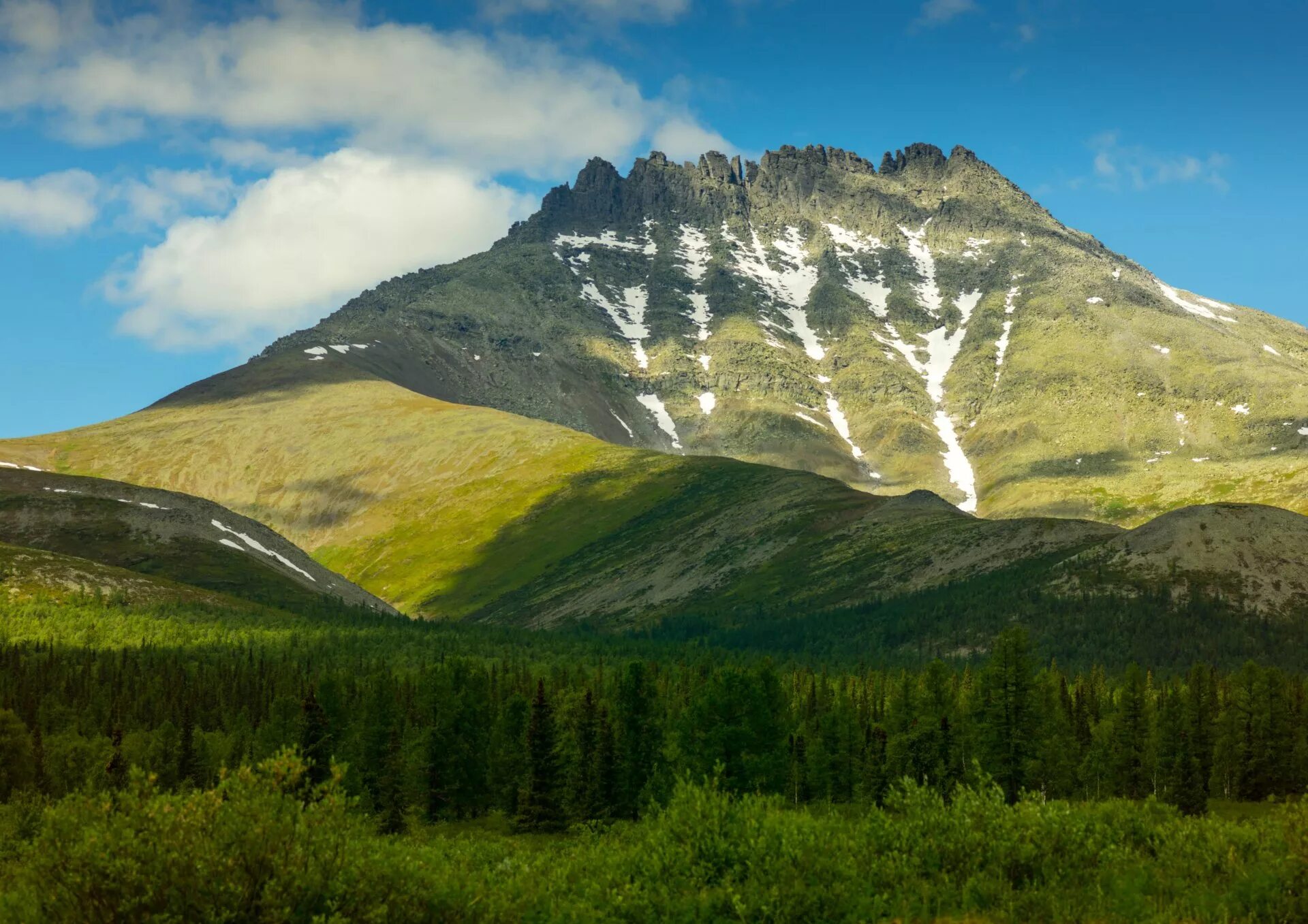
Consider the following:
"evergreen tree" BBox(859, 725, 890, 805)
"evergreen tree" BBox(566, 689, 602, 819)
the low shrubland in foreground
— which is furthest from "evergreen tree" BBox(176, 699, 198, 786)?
"evergreen tree" BBox(859, 725, 890, 805)

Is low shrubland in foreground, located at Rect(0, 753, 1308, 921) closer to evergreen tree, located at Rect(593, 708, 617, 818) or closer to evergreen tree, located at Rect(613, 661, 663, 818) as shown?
evergreen tree, located at Rect(593, 708, 617, 818)

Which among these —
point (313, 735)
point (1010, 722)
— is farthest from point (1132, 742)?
point (313, 735)

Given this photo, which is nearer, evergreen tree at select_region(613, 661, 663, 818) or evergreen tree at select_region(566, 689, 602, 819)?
evergreen tree at select_region(566, 689, 602, 819)

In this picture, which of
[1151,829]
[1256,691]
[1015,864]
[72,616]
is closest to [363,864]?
[1015,864]

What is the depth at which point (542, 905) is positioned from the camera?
50625mm

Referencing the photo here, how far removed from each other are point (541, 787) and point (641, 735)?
11.4 metres

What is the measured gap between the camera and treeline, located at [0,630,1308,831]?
104m

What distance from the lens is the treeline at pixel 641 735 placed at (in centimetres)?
10412

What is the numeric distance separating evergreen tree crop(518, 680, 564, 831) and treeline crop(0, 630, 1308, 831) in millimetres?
169

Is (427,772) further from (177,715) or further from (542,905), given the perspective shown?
(542,905)

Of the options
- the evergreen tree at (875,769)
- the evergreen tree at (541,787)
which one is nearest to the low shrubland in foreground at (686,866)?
the evergreen tree at (541,787)

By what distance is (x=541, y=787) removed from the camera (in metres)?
106

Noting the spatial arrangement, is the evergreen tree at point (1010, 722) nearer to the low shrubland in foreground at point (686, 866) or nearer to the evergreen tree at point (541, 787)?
the evergreen tree at point (541, 787)

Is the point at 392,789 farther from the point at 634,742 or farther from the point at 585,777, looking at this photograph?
the point at 634,742
